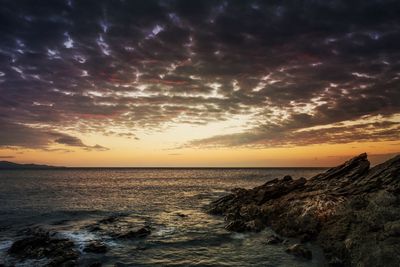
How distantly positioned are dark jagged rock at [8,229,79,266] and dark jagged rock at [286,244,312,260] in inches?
561

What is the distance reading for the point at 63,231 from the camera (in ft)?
101

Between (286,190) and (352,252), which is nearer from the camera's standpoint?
(352,252)

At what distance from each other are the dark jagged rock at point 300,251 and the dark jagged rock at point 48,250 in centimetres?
1426

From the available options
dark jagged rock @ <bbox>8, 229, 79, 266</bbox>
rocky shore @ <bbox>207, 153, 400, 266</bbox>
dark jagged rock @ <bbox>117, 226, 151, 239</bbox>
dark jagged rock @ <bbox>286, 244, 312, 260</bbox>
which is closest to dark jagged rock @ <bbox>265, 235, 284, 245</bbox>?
rocky shore @ <bbox>207, 153, 400, 266</bbox>

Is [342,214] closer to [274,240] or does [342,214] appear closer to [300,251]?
[300,251]

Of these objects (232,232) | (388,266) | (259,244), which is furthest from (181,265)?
(388,266)

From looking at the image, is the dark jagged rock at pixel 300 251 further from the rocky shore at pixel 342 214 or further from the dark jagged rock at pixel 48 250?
the dark jagged rock at pixel 48 250

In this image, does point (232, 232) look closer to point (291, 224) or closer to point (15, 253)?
point (291, 224)

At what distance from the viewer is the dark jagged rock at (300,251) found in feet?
Result: 66.7

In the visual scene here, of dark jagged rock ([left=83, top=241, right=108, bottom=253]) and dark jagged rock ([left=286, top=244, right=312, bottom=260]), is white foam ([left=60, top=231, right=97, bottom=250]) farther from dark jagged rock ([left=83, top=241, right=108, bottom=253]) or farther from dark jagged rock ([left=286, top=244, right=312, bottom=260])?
dark jagged rock ([left=286, top=244, right=312, bottom=260])

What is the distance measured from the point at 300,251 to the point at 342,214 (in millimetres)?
4758

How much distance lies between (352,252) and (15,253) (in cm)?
2246

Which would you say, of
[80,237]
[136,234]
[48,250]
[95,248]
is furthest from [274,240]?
[80,237]

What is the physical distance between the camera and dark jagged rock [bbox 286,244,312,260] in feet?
66.7
